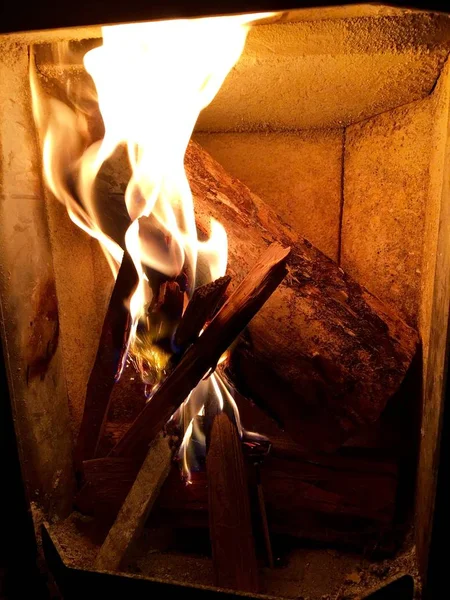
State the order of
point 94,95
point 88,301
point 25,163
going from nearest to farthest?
point 25,163 → point 94,95 → point 88,301

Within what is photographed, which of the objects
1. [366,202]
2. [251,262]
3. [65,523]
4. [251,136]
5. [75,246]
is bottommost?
[65,523]

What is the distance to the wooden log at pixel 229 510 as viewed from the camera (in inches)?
53.6

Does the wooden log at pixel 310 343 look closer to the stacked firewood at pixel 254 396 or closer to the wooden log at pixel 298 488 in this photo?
the stacked firewood at pixel 254 396

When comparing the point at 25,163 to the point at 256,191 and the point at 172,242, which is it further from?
the point at 256,191

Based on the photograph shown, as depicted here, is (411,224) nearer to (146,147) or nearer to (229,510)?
(146,147)

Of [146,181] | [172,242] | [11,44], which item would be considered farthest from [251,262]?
[11,44]

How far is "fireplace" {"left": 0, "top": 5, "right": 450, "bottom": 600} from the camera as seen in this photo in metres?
1.24

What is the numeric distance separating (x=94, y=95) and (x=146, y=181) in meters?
0.32

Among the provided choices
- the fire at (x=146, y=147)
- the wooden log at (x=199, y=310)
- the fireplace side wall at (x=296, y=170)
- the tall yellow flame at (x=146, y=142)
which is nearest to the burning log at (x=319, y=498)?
the fire at (x=146, y=147)

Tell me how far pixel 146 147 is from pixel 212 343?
69cm

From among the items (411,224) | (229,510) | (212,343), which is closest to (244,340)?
(212,343)

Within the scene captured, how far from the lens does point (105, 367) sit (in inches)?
63.7

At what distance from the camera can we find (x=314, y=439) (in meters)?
1.44

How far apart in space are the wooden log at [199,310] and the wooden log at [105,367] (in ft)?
1.04
